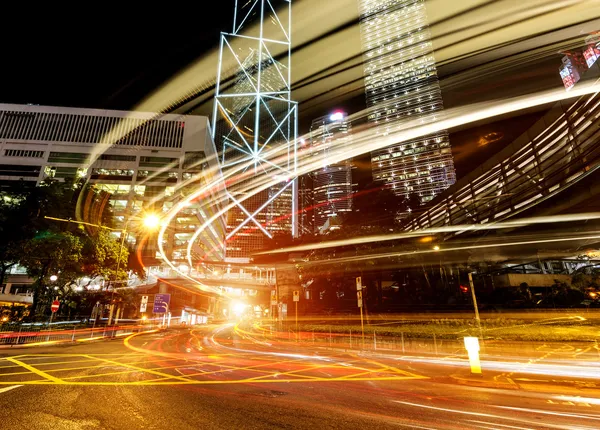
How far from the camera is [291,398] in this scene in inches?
261

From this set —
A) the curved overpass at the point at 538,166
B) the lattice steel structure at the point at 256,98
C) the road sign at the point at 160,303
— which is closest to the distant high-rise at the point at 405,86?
the curved overpass at the point at 538,166

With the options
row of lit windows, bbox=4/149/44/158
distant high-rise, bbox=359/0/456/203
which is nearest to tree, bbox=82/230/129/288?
distant high-rise, bbox=359/0/456/203

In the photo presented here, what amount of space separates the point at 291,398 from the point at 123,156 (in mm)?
101855

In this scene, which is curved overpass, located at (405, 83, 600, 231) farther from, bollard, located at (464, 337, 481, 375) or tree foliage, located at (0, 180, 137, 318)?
tree foliage, located at (0, 180, 137, 318)

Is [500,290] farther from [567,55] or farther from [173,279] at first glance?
[173,279]

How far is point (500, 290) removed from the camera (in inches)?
1182

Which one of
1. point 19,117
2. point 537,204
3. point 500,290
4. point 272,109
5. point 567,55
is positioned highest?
point 272,109

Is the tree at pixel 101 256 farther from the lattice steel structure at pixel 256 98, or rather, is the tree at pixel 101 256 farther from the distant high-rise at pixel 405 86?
the lattice steel structure at pixel 256 98

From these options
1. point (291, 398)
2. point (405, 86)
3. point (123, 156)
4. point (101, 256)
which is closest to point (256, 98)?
point (123, 156)

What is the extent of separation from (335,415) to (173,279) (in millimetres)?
73192

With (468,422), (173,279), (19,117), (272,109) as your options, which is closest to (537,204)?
(468,422)

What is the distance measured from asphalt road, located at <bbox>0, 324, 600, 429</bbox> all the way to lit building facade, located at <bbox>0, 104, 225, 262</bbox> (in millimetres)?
75551

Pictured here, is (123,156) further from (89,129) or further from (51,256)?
(51,256)

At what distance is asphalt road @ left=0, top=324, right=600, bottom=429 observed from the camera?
507cm
